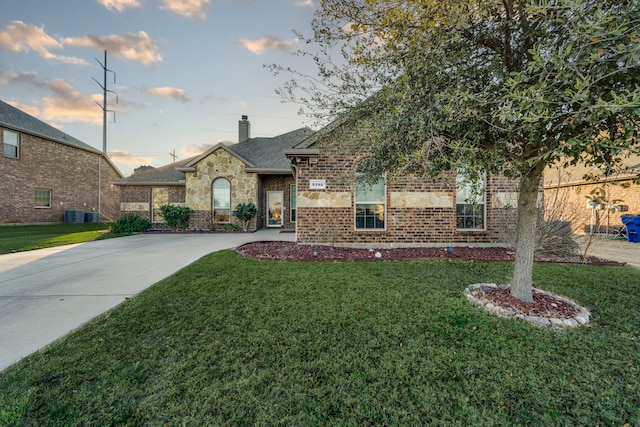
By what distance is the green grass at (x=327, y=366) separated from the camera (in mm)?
1774

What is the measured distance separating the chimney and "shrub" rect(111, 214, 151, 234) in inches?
311

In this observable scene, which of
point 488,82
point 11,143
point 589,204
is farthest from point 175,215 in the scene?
point 589,204

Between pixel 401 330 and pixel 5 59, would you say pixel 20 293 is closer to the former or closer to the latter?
pixel 401 330

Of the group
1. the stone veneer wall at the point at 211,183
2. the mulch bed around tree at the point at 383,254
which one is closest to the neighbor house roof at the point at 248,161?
the stone veneer wall at the point at 211,183

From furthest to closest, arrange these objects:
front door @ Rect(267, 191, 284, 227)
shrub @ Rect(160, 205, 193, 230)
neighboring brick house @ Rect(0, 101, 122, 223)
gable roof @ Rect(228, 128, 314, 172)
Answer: neighboring brick house @ Rect(0, 101, 122, 223)
front door @ Rect(267, 191, 284, 227)
gable roof @ Rect(228, 128, 314, 172)
shrub @ Rect(160, 205, 193, 230)

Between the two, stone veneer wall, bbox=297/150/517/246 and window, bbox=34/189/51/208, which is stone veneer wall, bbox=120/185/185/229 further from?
stone veneer wall, bbox=297/150/517/246

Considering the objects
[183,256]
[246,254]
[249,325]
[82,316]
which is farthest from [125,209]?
[249,325]

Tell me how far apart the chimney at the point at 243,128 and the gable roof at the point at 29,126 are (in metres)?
12.6

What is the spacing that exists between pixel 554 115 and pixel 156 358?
13.2 ft

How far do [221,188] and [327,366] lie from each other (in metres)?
12.9

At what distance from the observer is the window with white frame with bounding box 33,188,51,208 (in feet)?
55.7

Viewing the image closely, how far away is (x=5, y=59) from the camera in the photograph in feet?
46.2

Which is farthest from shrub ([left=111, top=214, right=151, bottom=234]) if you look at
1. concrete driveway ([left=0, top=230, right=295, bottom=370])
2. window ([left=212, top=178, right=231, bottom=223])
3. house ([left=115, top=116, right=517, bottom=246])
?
house ([left=115, top=116, right=517, bottom=246])

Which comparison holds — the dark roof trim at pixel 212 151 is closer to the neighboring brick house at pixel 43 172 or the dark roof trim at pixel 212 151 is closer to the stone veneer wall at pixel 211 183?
the stone veneer wall at pixel 211 183
